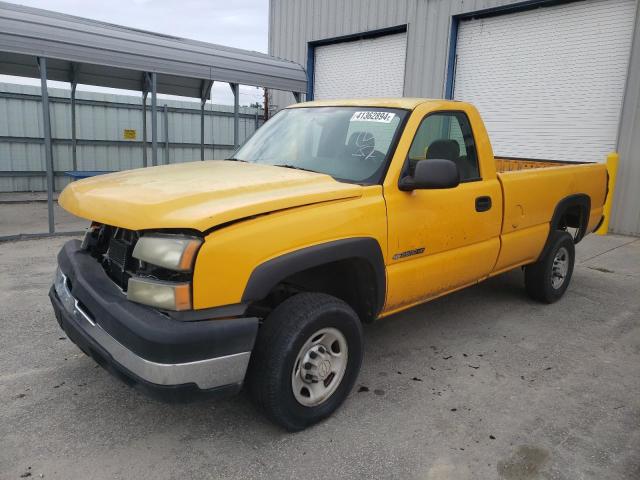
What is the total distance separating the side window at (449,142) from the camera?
144 inches

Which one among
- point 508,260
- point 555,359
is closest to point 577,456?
point 555,359

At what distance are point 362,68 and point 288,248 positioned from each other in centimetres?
1182

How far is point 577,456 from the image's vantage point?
8.91 feet

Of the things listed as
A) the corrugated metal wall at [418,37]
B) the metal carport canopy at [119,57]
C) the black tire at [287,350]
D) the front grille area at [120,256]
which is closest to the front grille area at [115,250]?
the front grille area at [120,256]

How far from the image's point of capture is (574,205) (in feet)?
17.4

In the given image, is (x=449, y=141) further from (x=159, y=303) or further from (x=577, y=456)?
(x=159, y=303)

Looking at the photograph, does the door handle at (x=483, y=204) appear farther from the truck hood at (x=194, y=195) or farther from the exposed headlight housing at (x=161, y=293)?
the exposed headlight housing at (x=161, y=293)

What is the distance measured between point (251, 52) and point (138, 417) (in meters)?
9.94

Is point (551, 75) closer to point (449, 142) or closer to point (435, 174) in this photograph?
point (449, 142)

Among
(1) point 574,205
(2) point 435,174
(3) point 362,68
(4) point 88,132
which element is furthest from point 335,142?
(4) point 88,132

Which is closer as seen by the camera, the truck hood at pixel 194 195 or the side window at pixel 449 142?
the truck hood at pixel 194 195

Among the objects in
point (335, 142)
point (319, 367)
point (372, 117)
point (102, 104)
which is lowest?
point (319, 367)

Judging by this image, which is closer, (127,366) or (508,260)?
(127,366)

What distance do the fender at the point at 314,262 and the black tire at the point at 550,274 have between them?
8.23ft
